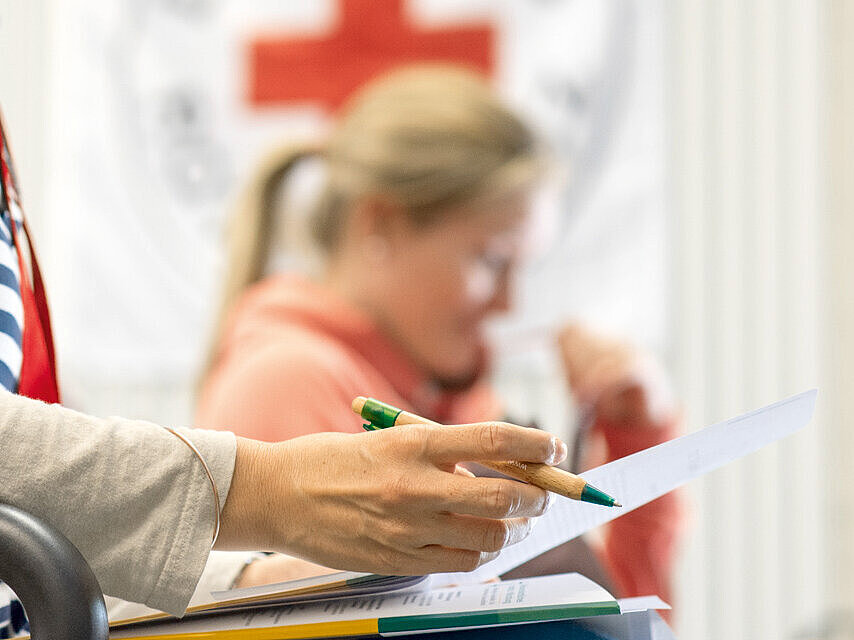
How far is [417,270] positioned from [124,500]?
2.75 ft

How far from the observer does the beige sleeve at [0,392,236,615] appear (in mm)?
345

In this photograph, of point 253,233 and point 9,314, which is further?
point 253,233

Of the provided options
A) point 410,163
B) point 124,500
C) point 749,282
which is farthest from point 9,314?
point 749,282

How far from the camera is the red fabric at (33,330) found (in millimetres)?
457

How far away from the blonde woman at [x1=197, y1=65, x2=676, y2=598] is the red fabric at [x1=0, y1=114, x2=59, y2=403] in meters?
0.57

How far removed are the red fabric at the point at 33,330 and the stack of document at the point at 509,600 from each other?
14cm

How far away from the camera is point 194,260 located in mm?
1921

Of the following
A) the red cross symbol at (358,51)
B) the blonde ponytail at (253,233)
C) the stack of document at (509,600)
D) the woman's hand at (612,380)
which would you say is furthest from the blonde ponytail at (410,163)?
the stack of document at (509,600)

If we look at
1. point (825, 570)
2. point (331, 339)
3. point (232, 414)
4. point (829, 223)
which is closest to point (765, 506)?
point (825, 570)

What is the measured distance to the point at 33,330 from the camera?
0.47 m

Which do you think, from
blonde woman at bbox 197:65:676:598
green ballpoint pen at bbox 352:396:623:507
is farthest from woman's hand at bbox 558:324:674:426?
green ballpoint pen at bbox 352:396:623:507

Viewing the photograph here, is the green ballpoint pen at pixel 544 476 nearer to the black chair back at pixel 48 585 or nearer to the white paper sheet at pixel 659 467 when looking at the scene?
the white paper sheet at pixel 659 467

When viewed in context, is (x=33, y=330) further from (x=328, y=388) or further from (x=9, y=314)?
(x=328, y=388)

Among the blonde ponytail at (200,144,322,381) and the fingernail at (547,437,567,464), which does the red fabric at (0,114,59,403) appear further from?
the blonde ponytail at (200,144,322,381)
